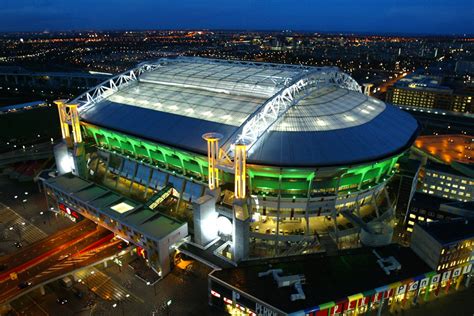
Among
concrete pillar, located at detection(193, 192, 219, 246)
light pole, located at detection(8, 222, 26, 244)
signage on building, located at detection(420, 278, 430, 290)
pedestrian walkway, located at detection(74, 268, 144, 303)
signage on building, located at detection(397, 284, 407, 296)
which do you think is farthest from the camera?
light pole, located at detection(8, 222, 26, 244)

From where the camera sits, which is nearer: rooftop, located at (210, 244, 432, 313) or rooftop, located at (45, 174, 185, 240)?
rooftop, located at (210, 244, 432, 313)

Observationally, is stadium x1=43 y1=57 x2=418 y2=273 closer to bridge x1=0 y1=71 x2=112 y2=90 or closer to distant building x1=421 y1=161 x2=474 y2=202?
distant building x1=421 y1=161 x2=474 y2=202

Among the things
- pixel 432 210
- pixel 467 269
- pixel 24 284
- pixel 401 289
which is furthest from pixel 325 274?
pixel 24 284

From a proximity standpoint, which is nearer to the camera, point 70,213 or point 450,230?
point 450,230

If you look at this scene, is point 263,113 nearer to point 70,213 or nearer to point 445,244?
point 445,244

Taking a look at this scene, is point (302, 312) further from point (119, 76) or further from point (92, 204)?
point (119, 76)

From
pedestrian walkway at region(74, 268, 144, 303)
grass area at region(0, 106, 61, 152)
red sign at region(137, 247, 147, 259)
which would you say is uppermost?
grass area at region(0, 106, 61, 152)

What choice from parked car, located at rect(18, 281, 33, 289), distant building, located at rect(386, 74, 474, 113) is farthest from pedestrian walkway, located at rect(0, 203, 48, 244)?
distant building, located at rect(386, 74, 474, 113)

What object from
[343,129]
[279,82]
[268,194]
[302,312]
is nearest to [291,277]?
[302,312]
